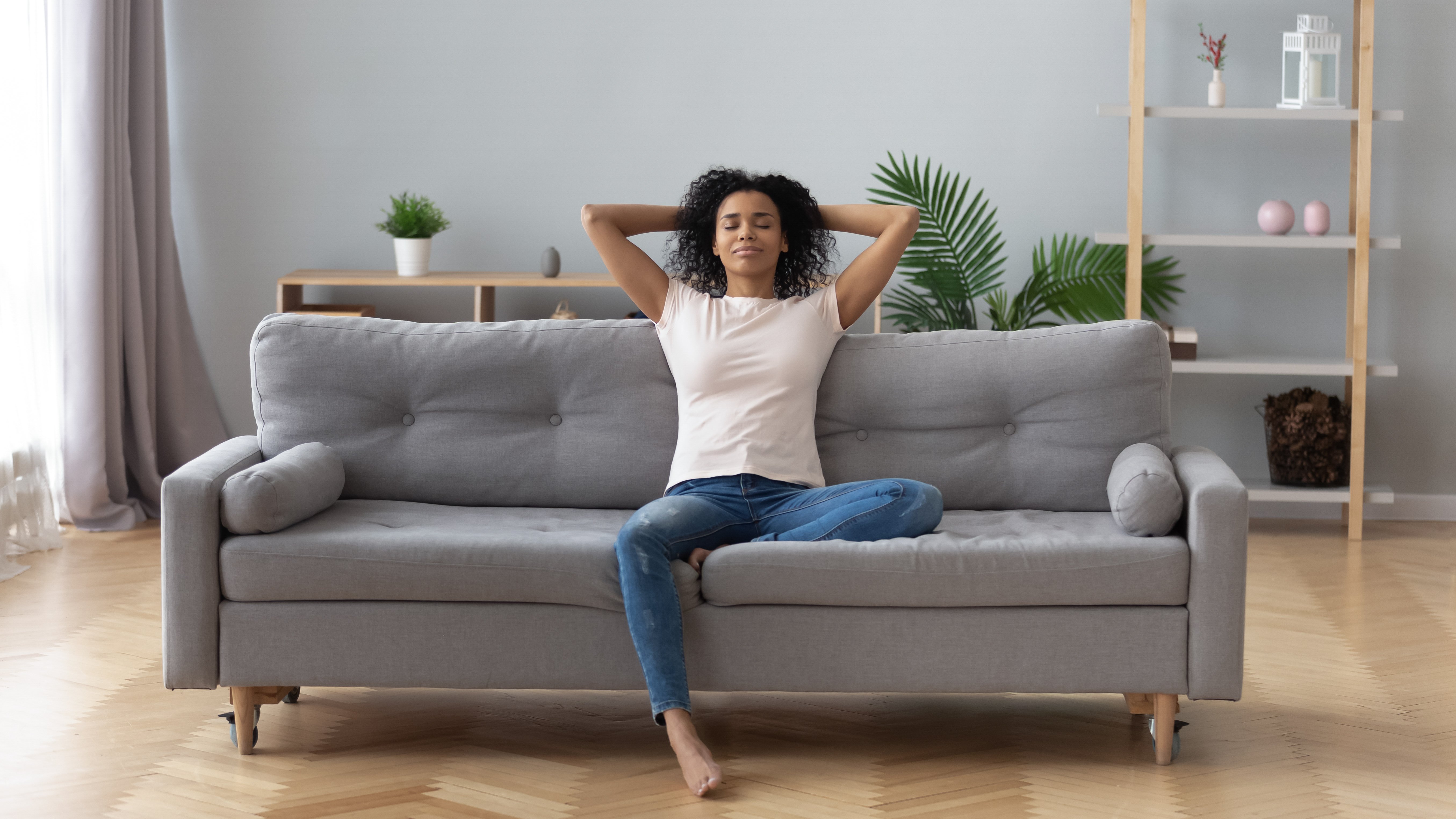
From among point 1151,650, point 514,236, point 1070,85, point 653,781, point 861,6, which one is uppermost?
point 861,6

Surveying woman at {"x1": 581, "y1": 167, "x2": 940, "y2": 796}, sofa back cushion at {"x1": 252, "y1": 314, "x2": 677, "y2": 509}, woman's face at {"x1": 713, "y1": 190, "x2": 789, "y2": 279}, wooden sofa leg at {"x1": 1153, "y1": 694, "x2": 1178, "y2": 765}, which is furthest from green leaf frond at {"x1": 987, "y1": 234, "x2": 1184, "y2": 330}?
wooden sofa leg at {"x1": 1153, "y1": 694, "x2": 1178, "y2": 765}

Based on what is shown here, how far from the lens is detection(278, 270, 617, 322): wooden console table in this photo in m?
4.30

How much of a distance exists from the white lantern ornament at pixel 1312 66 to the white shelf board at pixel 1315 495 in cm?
125

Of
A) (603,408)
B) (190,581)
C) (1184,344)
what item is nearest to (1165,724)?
(603,408)

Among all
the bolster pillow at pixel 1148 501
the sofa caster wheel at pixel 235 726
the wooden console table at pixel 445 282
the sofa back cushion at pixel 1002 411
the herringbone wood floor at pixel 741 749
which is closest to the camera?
the herringbone wood floor at pixel 741 749

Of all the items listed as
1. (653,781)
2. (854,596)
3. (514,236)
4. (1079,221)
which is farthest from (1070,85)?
(653,781)

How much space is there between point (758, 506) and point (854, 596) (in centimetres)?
31

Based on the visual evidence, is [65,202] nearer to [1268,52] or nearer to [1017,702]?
[1017,702]

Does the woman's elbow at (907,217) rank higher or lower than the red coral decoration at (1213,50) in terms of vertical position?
lower

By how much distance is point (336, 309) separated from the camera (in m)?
4.49

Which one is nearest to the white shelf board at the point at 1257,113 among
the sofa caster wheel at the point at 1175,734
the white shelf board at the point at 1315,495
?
the white shelf board at the point at 1315,495

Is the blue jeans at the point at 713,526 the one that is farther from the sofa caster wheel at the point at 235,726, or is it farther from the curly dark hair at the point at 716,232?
the sofa caster wheel at the point at 235,726

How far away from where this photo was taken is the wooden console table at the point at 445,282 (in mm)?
4301

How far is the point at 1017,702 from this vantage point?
2582 mm
